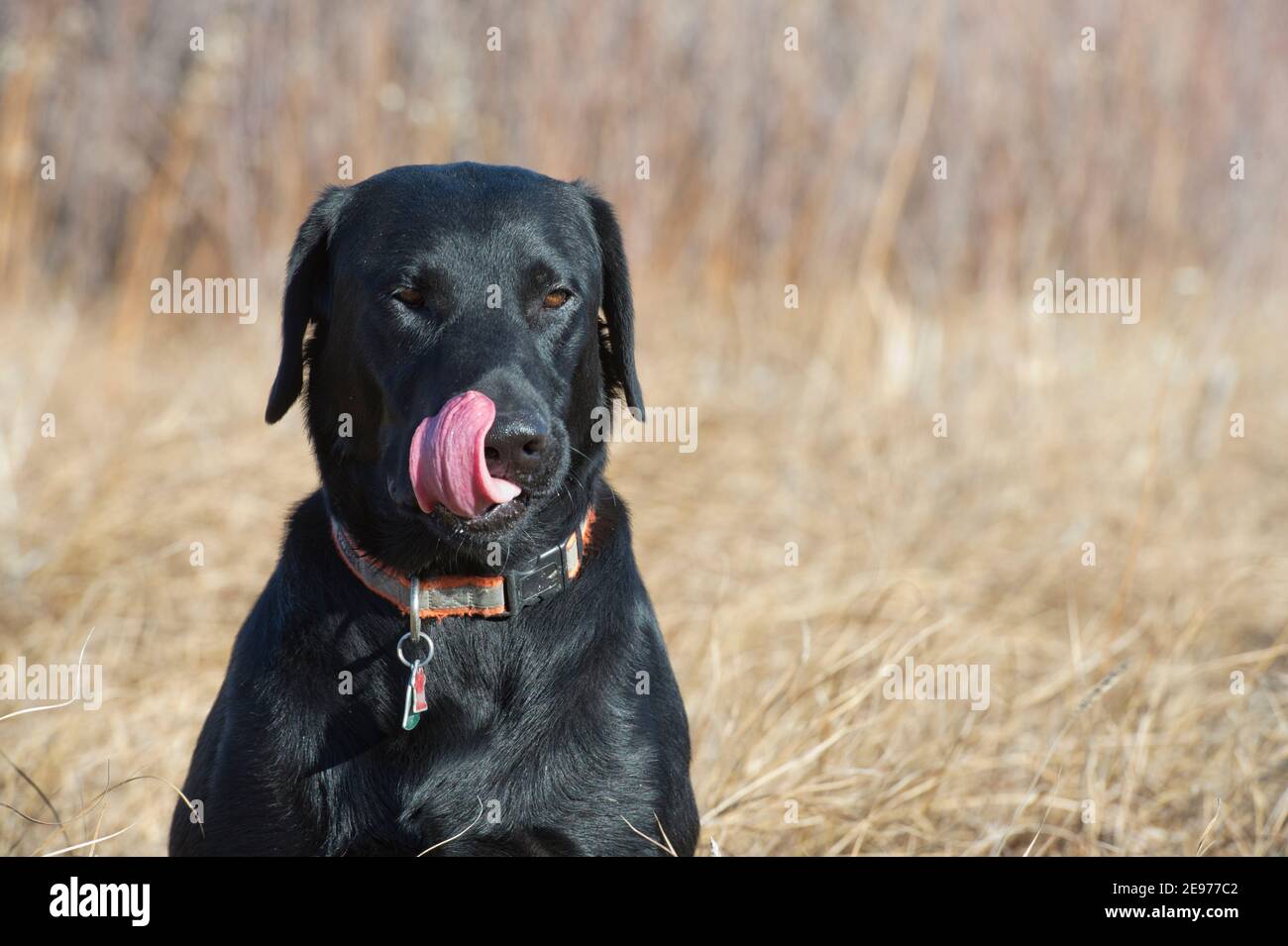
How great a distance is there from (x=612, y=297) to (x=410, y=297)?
51 centimetres

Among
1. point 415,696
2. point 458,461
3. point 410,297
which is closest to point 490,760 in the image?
point 415,696

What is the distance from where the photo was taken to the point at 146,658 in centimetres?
396

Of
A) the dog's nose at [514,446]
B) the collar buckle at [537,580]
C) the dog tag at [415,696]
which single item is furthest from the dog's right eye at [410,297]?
the dog tag at [415,696]

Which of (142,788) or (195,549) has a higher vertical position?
(195,549)

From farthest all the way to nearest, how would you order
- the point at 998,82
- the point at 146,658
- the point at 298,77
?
1. the point at 998,82
2. the point at 298,77
3. the point at 146,658

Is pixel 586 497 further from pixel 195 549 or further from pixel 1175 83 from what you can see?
pixel 1175 83

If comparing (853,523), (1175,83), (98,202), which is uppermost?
(1175,83)

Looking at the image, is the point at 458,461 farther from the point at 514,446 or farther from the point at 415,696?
the point at 415,696

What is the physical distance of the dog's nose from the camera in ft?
6.77

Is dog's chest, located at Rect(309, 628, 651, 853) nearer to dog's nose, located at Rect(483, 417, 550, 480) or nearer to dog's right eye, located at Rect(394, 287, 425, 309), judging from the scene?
dog's nose, located at Rect(483, 417, 550, 480)

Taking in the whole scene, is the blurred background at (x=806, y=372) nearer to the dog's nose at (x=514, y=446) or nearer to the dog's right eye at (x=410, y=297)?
the dog's nose at (x=514, y=446)

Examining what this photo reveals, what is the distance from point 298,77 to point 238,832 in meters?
4.61

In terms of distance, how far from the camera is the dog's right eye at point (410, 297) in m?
2.33
